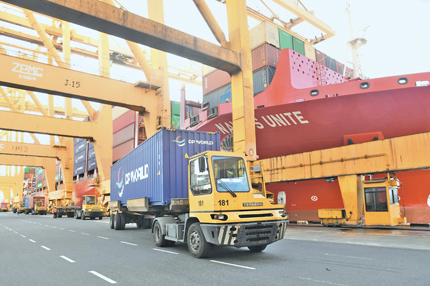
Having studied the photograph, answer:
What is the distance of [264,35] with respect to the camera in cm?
1908

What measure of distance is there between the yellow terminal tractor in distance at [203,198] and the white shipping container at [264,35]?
11084mm

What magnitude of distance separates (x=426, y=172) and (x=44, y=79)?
721 inches

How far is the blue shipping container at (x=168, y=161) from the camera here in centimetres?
908

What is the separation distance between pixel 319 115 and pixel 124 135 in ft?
90.0

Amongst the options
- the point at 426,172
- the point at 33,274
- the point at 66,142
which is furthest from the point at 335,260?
the point at 66,142

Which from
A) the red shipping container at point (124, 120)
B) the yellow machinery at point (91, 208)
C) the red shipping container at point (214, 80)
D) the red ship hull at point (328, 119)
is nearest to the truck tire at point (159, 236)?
the red ship hull at point (328, 119)

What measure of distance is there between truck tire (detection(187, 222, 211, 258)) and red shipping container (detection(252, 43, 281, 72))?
43.1 feet

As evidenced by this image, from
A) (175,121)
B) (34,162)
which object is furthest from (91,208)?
(34,162)

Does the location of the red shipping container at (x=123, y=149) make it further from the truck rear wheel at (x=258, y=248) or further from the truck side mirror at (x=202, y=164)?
the truck side mirror at (x=202, y=164)

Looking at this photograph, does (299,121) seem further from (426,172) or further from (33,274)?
(33,274)

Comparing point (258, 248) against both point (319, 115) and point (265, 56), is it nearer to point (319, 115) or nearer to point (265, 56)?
point (319, 115)

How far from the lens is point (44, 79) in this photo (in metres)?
16.1

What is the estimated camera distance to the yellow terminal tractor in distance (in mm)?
6727

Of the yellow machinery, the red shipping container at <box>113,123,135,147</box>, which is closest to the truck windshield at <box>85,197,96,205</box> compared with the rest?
the yellow machinery
